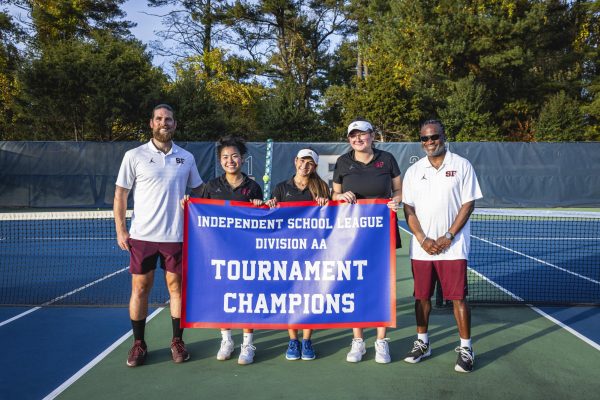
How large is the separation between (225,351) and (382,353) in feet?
4.15

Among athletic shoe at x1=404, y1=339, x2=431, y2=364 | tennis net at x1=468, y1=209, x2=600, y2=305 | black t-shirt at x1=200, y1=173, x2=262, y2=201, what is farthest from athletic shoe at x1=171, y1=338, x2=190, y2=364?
tennis net at x1=468, y1=209, x2=600, y2=305

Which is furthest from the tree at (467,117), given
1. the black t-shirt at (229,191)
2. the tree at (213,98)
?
the black t-shirt at (229,191)

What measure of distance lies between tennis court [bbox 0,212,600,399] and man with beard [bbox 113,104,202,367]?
0.43 m

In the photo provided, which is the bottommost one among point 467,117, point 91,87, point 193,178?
point 193,178

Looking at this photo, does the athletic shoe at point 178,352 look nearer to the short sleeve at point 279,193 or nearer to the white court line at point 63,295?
the short sleeve at point 279,193

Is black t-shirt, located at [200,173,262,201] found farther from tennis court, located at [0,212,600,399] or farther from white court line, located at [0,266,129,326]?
white court line, located at [0,266,129,326]

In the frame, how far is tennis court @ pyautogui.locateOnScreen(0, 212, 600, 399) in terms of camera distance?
385 cm

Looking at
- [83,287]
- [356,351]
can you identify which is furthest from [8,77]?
[356,351]

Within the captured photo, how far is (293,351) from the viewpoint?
445 centimetres

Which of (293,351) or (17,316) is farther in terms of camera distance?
(17,316)

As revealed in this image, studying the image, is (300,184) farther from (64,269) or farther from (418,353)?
(64,269)

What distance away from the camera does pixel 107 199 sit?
17.7 m

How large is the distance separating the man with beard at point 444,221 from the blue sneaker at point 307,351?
1.01 metres

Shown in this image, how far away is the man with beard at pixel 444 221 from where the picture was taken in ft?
13.7
